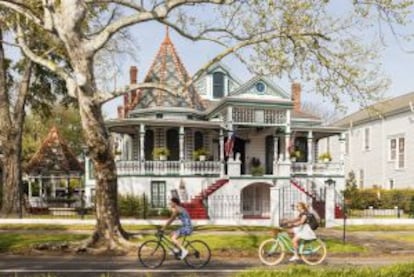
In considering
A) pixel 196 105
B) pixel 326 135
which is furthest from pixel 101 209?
pixel 326 135

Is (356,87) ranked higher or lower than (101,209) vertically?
higher

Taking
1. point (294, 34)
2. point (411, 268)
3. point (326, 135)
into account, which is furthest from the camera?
point (326, 135)

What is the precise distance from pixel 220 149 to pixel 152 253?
19.9 meters

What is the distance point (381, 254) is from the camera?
742 inches

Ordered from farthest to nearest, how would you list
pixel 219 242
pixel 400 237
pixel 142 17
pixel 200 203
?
1. pixel 200 203
2. pixel 400 237
3. pixel 219 242
4. pixel 142 17

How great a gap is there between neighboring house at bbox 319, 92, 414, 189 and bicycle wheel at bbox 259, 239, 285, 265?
83.9ft

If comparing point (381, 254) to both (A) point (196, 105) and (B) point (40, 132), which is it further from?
(B) point (40, 132)

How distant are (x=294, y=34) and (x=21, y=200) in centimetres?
1750

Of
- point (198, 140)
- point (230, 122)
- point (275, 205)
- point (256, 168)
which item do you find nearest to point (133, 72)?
point (198, 140)

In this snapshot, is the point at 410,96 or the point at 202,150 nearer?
the point at 202,150

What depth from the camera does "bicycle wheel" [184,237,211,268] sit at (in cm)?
1473

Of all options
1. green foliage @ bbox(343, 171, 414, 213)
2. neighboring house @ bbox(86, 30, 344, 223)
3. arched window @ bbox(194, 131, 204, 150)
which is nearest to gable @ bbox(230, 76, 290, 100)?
neighboring house @ bbox(86, 30, 344, 223)

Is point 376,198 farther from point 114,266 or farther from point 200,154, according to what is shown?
point 114,266

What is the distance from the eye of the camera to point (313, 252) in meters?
15.2
